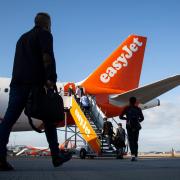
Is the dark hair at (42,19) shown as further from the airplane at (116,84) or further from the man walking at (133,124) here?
the airplane at (116,84)

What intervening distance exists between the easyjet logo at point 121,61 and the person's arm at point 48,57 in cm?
1655

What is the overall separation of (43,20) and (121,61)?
17.2 metres

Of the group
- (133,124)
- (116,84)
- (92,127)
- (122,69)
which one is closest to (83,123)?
(92,127)

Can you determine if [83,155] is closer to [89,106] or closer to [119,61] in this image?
[89,106]

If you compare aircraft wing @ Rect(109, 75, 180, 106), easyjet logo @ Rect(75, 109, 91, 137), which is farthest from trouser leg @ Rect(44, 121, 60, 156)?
aircraft wing @ Rect(109, 75, 180, 106)

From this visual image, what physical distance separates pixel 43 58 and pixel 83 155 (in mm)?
7459

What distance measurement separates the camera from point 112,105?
64.0 ft

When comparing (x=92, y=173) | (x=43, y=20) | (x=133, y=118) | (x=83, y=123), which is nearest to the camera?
(x=92, y=173)

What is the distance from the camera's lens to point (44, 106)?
4.35 meters

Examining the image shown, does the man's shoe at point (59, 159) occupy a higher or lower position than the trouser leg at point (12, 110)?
lower

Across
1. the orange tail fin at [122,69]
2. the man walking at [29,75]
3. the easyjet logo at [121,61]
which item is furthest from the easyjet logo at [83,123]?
the man walking at [29,75]

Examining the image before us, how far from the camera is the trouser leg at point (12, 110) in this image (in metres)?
4.60

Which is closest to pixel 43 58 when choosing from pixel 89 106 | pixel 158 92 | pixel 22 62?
pixel 22 62

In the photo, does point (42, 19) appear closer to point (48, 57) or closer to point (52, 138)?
point (48, 57)
